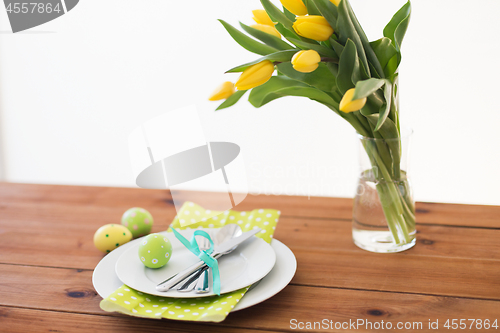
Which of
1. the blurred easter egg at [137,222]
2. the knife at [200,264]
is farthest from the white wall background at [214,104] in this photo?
the knife at [200,264]

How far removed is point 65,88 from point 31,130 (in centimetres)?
36

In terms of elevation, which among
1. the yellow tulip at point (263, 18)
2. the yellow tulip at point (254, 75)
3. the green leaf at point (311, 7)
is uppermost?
the green leaf at point (311, 7)

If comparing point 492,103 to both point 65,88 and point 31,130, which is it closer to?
point 65,88

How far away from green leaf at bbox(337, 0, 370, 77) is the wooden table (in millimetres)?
329

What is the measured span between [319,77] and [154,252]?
1.25ft

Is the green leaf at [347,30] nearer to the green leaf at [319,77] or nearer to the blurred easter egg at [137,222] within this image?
the green leaf at [319,77]

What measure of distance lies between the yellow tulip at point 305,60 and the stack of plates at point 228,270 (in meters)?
0.30

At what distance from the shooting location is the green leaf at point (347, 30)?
64 cm

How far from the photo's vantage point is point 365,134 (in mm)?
778

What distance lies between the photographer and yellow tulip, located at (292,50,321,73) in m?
0.60

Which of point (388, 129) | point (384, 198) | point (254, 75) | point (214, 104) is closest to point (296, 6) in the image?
point (254, 75)

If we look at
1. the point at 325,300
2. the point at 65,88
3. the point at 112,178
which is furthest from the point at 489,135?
the point at 65,88

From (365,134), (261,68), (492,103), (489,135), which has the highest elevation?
(261,68)

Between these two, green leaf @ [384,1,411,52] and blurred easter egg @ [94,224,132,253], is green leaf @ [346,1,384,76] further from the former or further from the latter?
blurred easter egg @ [94,224,132,253]
